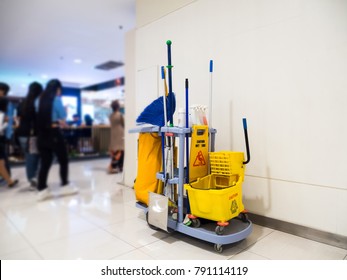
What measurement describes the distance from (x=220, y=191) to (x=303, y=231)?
85 cm

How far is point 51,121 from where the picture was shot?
319 centimetres

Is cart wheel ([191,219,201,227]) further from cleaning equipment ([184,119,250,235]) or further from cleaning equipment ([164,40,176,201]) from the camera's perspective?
cleaning equipment ([164,40,176,201])

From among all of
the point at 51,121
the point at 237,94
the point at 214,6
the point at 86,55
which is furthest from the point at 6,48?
the point at 237,94

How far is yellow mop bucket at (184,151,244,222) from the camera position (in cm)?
170

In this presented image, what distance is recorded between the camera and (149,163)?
214 cm

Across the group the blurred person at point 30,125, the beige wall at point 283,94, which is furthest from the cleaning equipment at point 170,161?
the blurred person at point 30,125

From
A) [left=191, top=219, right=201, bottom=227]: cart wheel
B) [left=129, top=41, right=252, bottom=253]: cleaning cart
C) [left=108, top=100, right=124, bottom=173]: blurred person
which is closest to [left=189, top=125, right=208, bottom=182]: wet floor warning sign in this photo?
[left=129, top=41, right=252, bottom=253]: cleaning cart

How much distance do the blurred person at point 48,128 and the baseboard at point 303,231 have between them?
8.22ft

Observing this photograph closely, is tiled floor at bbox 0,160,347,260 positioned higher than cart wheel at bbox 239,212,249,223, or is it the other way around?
cart wheel at bbox 239,212,249,223

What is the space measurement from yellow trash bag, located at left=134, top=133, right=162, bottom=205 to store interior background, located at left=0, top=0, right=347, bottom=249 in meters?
0.69

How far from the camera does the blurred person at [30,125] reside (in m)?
3.41

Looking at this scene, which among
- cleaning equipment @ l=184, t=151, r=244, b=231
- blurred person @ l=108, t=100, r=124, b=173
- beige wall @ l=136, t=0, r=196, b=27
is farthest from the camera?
blurred person @ l=108, t=100, r=124, b=173

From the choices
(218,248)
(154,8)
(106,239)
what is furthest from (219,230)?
(154,8)
